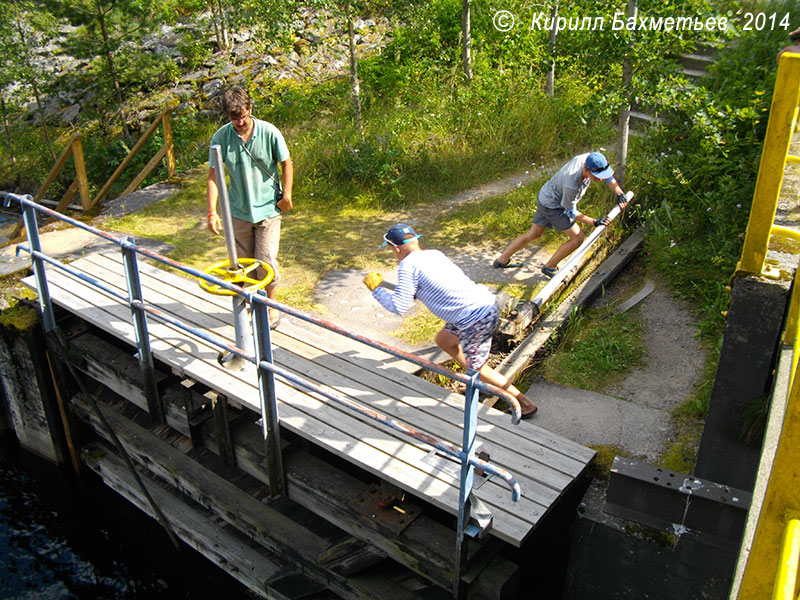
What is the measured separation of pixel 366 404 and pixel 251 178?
1.96 m

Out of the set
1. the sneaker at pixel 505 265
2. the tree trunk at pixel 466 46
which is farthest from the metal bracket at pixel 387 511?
the tree trunk at pixel 466 46

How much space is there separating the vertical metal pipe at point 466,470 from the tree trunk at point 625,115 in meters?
5.49

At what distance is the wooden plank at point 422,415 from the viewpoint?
12.8 feet

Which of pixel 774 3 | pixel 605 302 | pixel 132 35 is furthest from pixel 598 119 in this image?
pixel 132 35

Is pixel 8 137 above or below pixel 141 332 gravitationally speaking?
below

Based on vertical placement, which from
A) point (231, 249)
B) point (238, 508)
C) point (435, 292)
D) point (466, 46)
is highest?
point (466, 46)

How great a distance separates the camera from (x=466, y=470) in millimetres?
3488

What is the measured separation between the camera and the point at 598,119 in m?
10.1

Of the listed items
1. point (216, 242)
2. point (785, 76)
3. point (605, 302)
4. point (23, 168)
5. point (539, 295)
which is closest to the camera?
point (785, 76)

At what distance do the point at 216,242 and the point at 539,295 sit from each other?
4253mm

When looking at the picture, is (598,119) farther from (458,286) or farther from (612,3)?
(458,286)

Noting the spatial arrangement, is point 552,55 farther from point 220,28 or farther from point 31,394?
point 220,28

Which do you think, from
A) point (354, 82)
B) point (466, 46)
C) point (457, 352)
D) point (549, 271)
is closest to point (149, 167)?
point (354, 82)

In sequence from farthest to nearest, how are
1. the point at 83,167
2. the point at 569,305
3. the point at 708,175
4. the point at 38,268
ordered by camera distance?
the point at 83,167 < the point at 708,175 < the point at 569,305 < the point at 38,268
